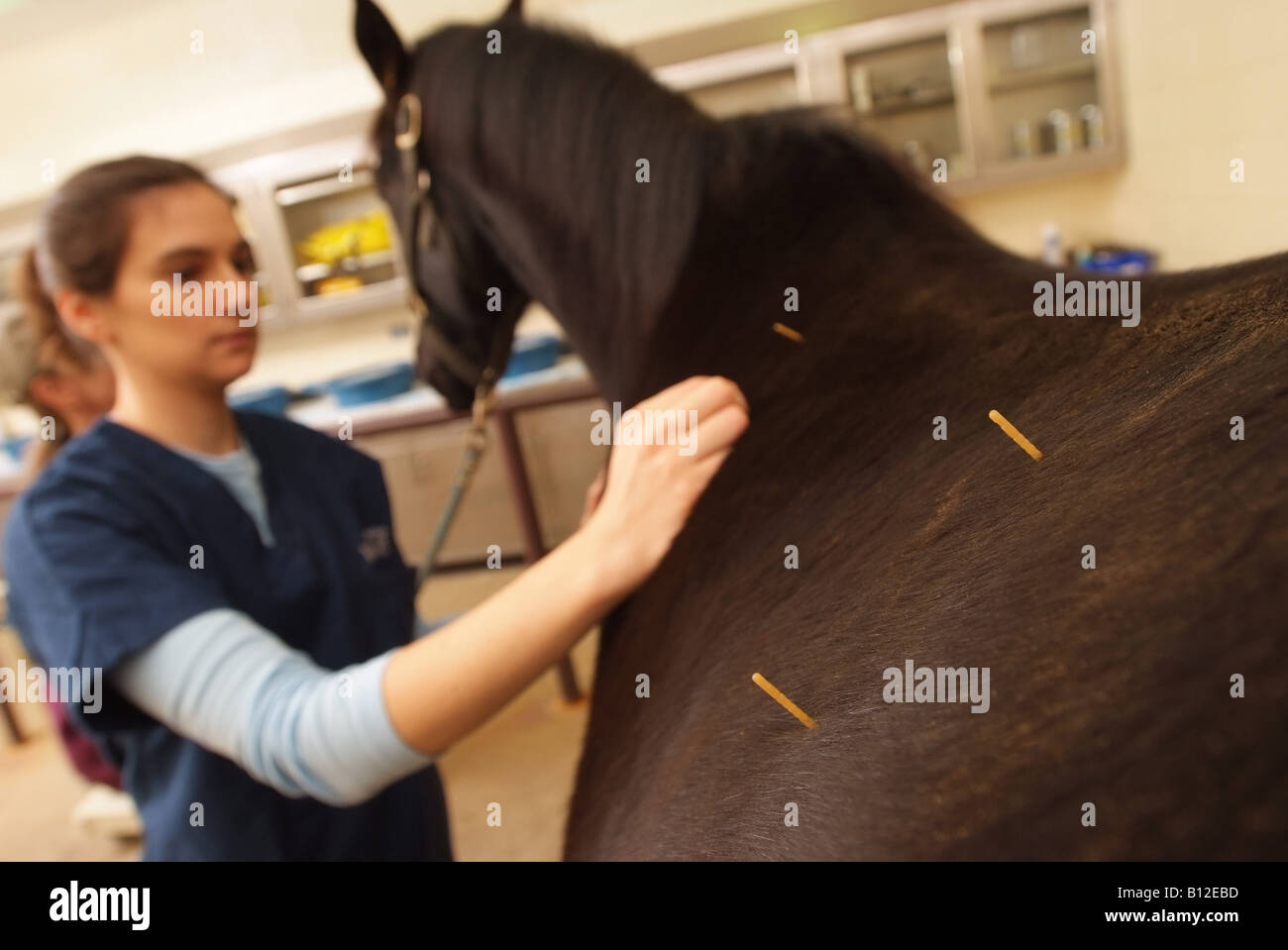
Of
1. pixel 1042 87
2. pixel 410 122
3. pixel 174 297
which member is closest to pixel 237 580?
pixel 174 297

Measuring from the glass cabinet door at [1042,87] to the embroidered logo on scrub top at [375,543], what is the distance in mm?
2990

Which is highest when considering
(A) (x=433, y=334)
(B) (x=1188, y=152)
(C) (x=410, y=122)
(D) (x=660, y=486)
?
(B) (x=1188, y=152)

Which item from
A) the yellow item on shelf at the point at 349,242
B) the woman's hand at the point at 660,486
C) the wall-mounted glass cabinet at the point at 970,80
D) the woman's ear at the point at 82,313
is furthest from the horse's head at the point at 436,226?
the yellow item on shelf at the point at 349,242

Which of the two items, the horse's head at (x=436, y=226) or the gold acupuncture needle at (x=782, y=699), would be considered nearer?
the gold acupuncture needle at (x=782, y=699)

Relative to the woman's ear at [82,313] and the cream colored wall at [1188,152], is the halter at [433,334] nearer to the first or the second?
the woman's ear at [82,313]

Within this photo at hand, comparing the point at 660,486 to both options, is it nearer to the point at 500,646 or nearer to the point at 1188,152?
the point at 500,646

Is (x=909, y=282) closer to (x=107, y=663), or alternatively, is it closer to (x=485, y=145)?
(x=485, y=145)

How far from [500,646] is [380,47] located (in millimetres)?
660

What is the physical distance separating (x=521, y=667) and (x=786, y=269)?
0.35m

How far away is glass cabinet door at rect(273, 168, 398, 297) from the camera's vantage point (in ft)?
11.8

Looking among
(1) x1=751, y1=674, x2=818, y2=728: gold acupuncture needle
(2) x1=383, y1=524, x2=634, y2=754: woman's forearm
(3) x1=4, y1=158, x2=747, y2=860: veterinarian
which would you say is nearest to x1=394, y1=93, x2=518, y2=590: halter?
(3) x1=4, y1=158, x2=747, y2=860: veterinarian

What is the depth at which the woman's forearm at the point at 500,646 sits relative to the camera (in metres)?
0.56

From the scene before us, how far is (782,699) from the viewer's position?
388 mm

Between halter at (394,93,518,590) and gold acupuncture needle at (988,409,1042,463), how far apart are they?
688 mm
